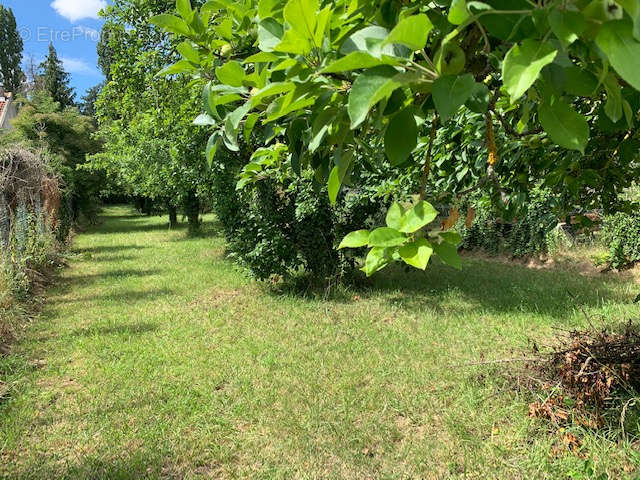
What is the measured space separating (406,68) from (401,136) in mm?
177

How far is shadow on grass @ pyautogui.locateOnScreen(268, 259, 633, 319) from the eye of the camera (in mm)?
6254

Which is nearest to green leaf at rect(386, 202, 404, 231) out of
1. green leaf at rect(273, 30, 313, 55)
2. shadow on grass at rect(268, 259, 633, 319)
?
green leaf at rect(273, 30, 313, 55)

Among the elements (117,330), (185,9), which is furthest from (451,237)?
(117,330)

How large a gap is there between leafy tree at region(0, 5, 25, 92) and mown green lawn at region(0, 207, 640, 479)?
41.5 m

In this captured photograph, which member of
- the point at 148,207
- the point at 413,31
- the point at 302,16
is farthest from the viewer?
the point at 148,207

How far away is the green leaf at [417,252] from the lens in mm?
624

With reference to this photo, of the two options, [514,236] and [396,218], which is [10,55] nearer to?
[514,236]

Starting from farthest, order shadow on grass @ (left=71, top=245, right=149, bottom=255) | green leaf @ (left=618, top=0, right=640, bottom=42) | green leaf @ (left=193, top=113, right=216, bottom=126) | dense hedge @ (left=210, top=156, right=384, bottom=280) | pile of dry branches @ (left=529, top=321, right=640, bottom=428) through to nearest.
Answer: shadow on grass @ (left=71, top=245, right=149, bottom=255) → dense hedge @ (left=210, top=156, right=384, bottom=280) → pile of dry branches @ (left=529, top=321, right=640, bottom=428) → green leaf @ (left=193, top=113, right=216, bottom=126) → green leaf @ (left=618, top=0, right=640, bottom=42)

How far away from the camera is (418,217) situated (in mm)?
676

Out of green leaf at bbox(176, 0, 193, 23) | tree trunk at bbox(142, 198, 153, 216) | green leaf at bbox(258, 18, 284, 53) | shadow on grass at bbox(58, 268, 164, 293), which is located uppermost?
green leaf at bbox(176, 0, 193, 23)

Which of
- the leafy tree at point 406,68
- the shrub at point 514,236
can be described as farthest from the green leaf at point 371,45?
the shrub at point 514,236

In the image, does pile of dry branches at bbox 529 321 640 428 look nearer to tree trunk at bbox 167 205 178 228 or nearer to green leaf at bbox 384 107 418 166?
green leaf at bbox 384 107 418 166

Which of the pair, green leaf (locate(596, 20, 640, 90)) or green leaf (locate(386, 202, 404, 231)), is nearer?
green leaf (locate(596, 20, 640, 90))

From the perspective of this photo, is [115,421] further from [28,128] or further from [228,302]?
[28,128]
